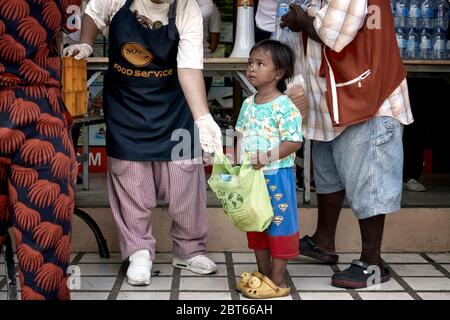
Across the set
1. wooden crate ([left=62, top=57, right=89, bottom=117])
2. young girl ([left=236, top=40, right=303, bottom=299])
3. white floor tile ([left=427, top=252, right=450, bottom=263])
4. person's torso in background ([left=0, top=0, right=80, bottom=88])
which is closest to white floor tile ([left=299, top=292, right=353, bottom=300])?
young girl ([left=236, top=40, right=303, bottom=299])

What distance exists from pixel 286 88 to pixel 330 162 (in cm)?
53

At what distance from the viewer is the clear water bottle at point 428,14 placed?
4.86 meters

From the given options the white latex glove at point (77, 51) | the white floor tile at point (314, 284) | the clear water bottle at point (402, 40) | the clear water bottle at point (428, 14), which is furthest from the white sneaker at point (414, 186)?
the white latex glove at point (77, 51)

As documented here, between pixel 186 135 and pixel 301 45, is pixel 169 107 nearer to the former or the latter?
pixel 186 135

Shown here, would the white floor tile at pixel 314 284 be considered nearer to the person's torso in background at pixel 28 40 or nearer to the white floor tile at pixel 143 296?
the white floor tile at pixel 143 296

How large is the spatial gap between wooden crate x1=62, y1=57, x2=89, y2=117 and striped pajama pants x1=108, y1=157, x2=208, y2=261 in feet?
2.12

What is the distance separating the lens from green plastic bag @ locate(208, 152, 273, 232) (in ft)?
11.0

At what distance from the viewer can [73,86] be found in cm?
318

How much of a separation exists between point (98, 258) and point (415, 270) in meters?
1.73

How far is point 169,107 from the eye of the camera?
3799 millimetres

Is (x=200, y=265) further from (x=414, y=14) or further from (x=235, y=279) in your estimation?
(x=414, y=14)

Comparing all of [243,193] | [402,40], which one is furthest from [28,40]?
[402,40]
